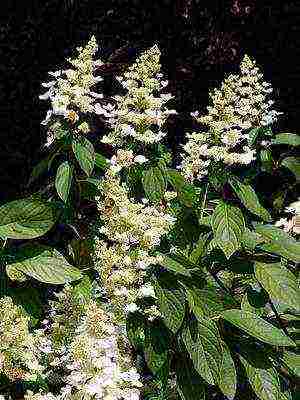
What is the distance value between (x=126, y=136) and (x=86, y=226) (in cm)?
35

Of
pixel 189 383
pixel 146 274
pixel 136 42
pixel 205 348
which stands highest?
pixel 136 42

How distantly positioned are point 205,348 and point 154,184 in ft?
1.37

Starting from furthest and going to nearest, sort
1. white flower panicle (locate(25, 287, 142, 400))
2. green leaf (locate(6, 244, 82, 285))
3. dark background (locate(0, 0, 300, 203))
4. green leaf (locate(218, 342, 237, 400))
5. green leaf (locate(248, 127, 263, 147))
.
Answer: dark background (locate(0, 0, 300, 203)) < green leaf (locate(248, 127, 263, 147)) < green leaf (locate(218, 342, 237, 400)) < green leaf (locate(6, 244, 82, 285)) < white flower panicle (locate(25, 287, 142, 400))

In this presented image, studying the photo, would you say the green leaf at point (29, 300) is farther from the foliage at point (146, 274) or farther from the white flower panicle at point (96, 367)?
the white flower panicle at point (96, 367)

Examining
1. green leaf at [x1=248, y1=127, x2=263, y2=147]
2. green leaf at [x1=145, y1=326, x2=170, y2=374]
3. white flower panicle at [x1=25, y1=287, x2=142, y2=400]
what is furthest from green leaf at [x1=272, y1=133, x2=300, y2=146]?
white flower panicle at [x1=25, y1=287, x2=142, y2=400]

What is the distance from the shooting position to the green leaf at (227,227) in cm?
176

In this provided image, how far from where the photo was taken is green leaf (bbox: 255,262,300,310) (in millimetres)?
1755

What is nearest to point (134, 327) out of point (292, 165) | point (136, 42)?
point (292, 165)

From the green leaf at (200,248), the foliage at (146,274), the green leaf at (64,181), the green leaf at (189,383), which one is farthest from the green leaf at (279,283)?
the green leaf at (64,181)

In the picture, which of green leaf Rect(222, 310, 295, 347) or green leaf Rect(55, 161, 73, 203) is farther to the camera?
green leaf Rect(55, 161, 73, 203)

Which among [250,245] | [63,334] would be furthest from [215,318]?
[63,334]

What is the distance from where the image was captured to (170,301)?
1571 millimetres

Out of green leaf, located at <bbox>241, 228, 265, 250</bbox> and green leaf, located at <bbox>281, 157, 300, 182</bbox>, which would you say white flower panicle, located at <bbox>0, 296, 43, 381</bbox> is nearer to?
green leaf, located at <bbox>241, 228, 265, 250</bbox>

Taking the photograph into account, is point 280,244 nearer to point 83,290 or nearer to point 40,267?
point 83,290
